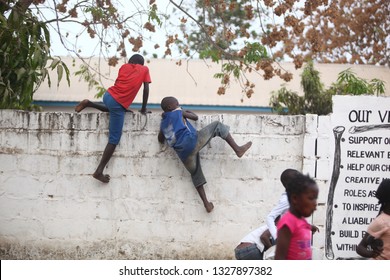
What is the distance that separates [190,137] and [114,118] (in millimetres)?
815

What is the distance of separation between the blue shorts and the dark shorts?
740mm

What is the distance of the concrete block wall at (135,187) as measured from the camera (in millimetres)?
7199

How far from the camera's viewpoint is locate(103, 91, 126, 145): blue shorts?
23.9 ft

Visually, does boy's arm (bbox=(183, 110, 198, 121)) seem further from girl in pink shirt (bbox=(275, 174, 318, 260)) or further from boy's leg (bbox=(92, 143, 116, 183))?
girl in pink shirt (bbox=(275, 174, 318, 260))

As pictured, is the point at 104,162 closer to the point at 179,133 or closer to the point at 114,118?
the point at 114,118

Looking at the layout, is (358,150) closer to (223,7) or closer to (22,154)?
(223,7)

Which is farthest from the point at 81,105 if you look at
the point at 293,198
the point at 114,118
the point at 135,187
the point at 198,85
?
the point at 198,85

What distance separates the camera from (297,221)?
4.31 meters

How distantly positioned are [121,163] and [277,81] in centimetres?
1175

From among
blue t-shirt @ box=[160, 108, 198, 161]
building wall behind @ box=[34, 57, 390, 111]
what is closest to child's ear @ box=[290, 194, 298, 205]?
blue t-shirt @ box=[160, 108, 198, 161]

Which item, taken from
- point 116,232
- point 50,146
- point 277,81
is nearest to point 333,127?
point 116,232

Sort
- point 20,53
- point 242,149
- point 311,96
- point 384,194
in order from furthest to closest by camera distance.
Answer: point 311,96 < point 20,53 < point 242,149 < point 384,194

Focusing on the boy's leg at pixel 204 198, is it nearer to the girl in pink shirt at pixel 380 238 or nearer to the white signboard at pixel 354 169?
the white signboard at pixel 354 169

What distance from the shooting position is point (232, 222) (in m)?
7.25
